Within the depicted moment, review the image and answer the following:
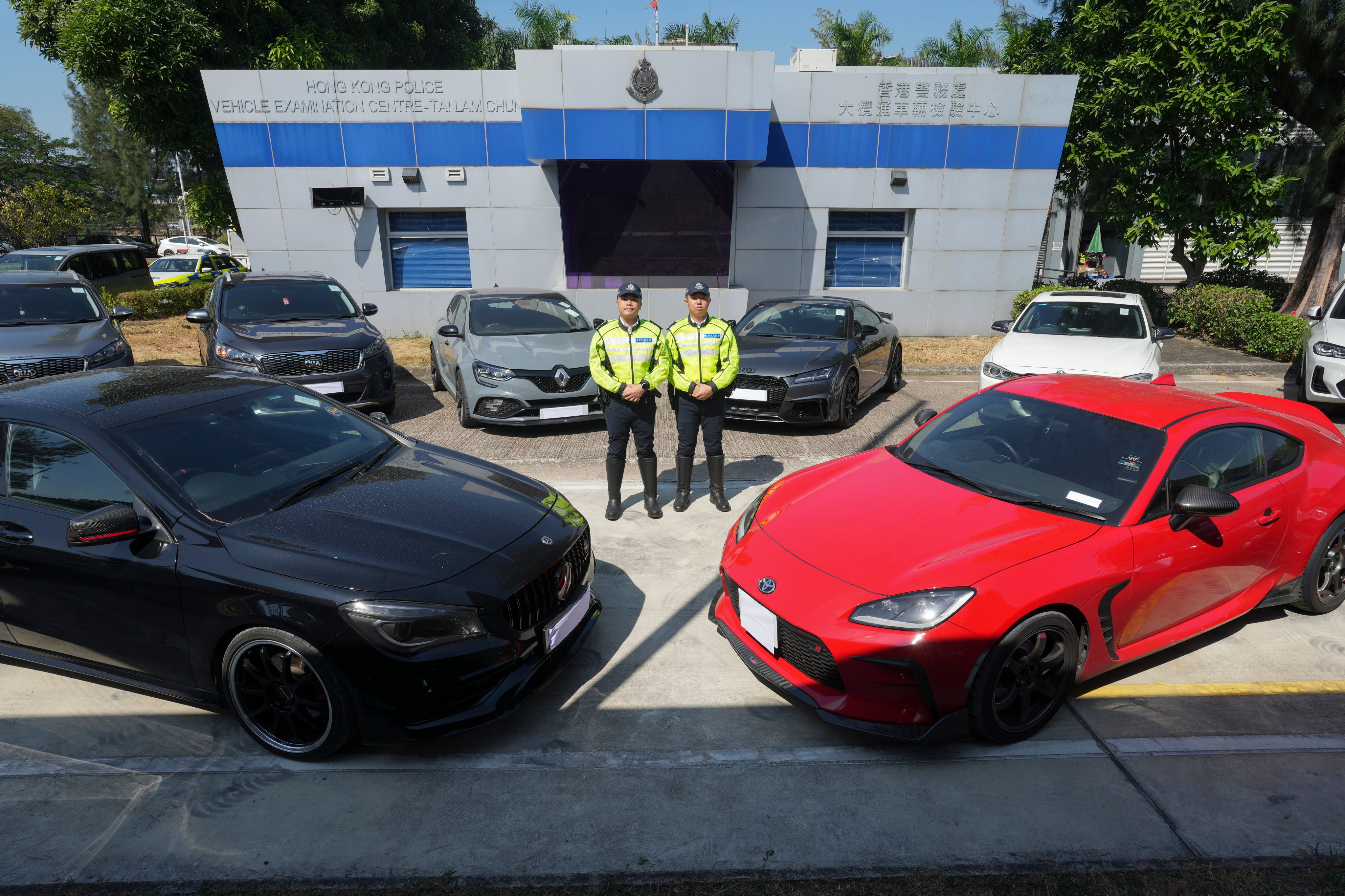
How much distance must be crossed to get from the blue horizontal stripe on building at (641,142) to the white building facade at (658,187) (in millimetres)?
34

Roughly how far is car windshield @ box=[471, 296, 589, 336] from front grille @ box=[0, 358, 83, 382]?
422 cm

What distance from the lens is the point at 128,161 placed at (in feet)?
159

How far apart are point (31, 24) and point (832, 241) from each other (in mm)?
21659

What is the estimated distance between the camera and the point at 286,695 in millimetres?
3201

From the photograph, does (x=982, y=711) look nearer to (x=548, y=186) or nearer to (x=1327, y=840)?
(x=1327, y=840)

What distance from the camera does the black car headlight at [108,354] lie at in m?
8.54

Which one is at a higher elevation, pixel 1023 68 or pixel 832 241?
pixel 1023 68

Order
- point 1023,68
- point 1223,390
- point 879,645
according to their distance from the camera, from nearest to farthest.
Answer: point 879,645 < point 1223,390 < point 1023,68

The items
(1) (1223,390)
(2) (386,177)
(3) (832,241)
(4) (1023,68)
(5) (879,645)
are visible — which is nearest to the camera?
(5) (879,645)

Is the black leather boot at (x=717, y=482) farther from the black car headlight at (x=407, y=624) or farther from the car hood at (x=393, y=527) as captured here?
the black car headlight at (x=407, y=624)

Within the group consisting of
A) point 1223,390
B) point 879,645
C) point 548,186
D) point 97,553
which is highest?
point 548,186

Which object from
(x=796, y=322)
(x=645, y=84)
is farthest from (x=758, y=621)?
(x=645, y=84)

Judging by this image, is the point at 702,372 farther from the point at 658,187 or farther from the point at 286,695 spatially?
the point at 658,187

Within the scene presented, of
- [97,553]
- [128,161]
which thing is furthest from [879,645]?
[128,161]
